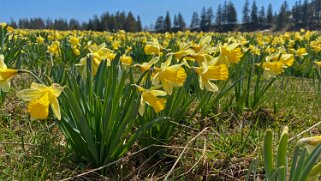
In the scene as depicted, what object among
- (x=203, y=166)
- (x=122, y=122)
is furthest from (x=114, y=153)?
(x=203, y=166)

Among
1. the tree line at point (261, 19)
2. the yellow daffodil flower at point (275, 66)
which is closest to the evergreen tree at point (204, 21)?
the tree line at point (261, 19)

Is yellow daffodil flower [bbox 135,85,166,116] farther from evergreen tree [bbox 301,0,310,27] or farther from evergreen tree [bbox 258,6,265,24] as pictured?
evergreen tree [bbox 258,6,265,24]

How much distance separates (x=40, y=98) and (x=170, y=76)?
584mm

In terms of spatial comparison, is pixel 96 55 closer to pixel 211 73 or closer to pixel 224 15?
pixel 211 73

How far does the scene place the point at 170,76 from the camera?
5.57 ft

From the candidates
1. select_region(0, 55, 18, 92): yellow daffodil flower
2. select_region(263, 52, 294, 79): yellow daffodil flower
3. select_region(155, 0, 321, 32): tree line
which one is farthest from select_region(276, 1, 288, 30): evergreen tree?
select_region(0, 55, 18, 92): yellow daffodil flower

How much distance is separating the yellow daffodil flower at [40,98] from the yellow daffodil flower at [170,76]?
459mm

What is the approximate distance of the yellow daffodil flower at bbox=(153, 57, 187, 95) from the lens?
5.54 ft

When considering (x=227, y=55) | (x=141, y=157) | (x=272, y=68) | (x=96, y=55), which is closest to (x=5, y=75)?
(x=96, y=55)

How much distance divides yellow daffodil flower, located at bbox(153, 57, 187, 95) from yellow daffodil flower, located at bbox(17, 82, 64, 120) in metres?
0.46

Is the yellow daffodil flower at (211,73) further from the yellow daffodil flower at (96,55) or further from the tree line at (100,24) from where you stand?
the tree line at (100,24)

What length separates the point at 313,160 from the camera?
95 centimetres

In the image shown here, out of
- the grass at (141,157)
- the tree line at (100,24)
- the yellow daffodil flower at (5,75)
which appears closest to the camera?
the yellow daffodil flower at (5,75)

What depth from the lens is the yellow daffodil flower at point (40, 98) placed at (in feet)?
4.65
